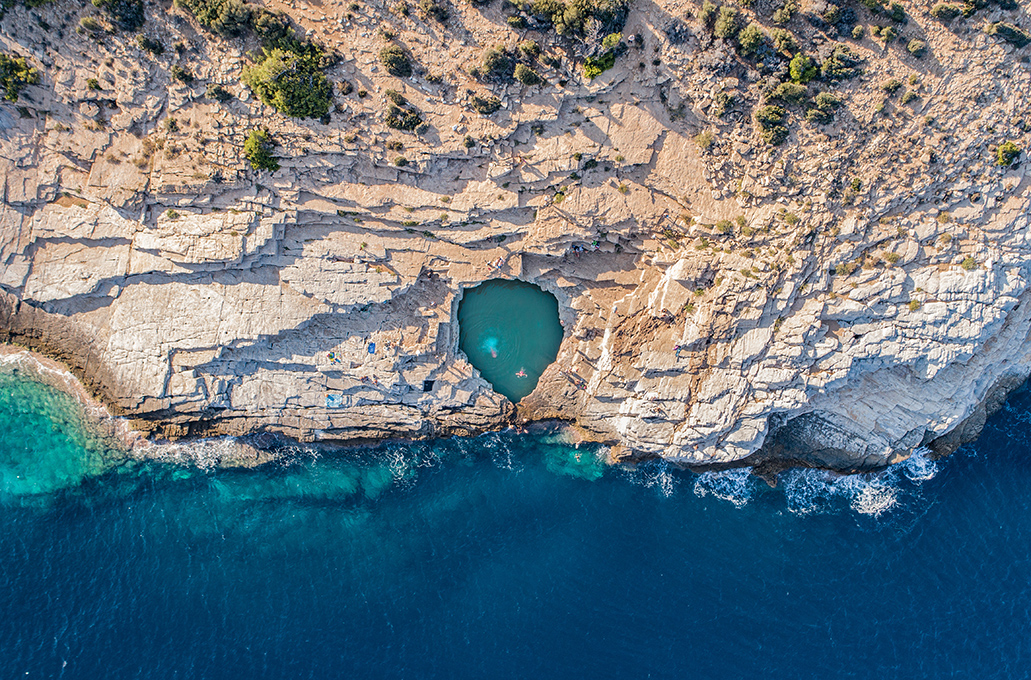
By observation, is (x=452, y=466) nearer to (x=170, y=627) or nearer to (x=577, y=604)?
(x=577, y=604)

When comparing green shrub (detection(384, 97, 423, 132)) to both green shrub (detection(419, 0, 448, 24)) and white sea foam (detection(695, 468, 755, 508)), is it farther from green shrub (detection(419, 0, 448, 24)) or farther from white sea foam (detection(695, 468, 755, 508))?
white sea foam (detection(695, 468, 755, 508))

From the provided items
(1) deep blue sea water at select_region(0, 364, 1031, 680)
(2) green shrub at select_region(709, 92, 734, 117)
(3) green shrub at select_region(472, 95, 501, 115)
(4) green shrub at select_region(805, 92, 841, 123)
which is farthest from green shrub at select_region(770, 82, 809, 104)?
(1) deep blue sea water at select_region(0, 364, 1031, 680)

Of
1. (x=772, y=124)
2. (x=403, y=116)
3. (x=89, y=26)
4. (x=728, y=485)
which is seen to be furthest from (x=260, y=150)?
(x=728, y=485)

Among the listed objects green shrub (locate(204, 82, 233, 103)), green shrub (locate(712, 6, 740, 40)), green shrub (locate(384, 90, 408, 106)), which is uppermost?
green shrub (locate(712, 6, 740, 40))

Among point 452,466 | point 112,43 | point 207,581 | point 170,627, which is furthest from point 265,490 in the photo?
point 112,43

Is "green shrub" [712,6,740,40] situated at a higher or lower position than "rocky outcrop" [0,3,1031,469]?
higher

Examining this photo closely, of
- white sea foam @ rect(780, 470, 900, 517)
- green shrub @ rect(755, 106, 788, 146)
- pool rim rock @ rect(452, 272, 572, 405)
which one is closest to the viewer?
green shrub @ rect(755, 106, 788, 146)

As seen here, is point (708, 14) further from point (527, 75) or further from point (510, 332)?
point (510, 332)
